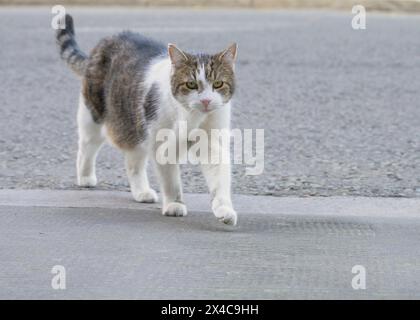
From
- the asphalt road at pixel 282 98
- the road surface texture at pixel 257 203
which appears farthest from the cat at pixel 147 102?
the asphalt road at pixel 282 98

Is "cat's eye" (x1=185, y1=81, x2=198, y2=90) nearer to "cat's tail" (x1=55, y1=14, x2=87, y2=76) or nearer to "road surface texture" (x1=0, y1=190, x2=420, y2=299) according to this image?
"road surface texture" (x1=0, y1=190, x2=420, y2=299)

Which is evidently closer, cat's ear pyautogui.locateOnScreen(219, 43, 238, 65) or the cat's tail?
cat's ear pyautogui.locateOnScreen(219, 43, 238, 65)

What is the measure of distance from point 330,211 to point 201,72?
1307mm

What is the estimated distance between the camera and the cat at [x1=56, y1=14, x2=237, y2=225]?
6887mm

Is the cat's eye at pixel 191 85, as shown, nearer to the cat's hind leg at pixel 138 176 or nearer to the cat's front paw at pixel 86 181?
the cat's hind leg at pixel 138 176

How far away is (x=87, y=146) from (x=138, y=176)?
57 centimetres

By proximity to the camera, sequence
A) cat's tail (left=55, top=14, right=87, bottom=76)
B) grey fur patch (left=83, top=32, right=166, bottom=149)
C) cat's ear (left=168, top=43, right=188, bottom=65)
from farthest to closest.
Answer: cat's tail (left=55, top=14, right=87, bottom=76)
grey fur patch (left=83, top=32, right=166, bottom=149)
cat's ear (left=168, top=43, right=188, bottom=65)

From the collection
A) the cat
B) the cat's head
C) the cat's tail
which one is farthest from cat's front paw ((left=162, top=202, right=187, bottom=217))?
the cat's tail

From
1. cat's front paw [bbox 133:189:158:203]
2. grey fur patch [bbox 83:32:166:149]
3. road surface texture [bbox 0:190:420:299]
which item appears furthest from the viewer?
cat's front paw [bbox 133:189:158:203]

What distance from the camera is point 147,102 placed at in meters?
7.17

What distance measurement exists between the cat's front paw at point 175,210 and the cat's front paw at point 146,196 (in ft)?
1.70

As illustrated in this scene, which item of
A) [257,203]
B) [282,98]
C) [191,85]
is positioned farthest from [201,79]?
[282,98]

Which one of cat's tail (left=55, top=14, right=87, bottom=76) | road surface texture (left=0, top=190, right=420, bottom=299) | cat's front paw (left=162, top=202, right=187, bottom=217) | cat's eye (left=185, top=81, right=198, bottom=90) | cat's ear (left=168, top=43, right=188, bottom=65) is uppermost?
cat's tail (left=55, top=14, right=87, bottom=76)

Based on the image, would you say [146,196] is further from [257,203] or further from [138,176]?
[257,203]
